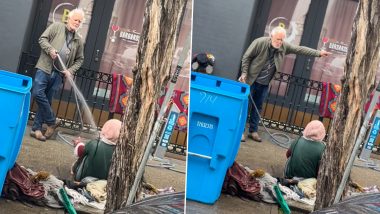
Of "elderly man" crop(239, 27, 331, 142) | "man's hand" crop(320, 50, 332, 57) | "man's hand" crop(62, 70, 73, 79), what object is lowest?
"man's hand" crop(62, 70, 73, 79)

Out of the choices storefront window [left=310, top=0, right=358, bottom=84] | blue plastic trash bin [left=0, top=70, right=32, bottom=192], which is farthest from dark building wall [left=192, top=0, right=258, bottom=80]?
blue plastic trash bin [left=0, top=70, right=32, bottom=192]

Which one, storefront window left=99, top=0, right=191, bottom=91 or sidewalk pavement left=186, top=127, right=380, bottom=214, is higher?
storefront window left=99, top=0, right=191, bottom=91

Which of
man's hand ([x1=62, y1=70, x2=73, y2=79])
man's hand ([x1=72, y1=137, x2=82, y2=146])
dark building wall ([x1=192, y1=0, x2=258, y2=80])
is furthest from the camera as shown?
man's hand ([x1=72, y1=137, x2=82, y2=146])

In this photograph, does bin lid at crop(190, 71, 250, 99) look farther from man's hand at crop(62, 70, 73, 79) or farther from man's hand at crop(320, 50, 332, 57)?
man's hand at crop(62, 70, 73, 79)

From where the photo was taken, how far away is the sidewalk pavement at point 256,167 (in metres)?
2.26

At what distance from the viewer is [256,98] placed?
7.42 feet

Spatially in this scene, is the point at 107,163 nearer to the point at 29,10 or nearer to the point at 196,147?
the point at 196,147

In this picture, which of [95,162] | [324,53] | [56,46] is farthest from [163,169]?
[324,53]

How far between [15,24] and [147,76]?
47 cm

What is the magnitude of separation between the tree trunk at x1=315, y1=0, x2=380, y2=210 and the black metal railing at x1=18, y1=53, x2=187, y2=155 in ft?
1.79

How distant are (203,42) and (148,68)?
8.2 inches

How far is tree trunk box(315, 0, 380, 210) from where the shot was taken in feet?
7.04

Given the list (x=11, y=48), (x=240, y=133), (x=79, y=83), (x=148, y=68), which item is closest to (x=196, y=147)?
(x=240, y=133)

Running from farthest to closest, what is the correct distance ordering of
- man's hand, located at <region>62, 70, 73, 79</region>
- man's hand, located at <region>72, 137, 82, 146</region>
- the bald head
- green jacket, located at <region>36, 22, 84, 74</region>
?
man's hand, located at <region>72, 137, 82, 146</region> < man's hand, located at <region>62, 70, 73, 79</region> < green jacket, located at <region>36, 22, 84, 74</region> < the bald head
